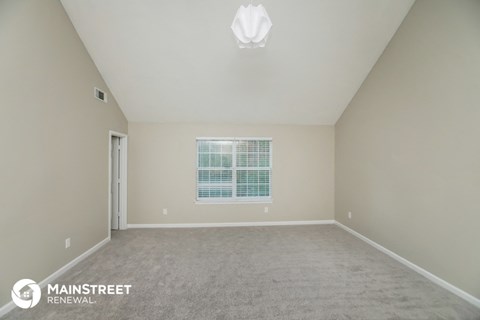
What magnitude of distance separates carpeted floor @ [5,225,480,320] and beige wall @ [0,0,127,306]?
1.55 ft

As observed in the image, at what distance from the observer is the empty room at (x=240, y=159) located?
A: 1.99 meters

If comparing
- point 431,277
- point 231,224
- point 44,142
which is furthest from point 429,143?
point 44,142

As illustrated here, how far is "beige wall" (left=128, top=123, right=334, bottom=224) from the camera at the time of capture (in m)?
4.32

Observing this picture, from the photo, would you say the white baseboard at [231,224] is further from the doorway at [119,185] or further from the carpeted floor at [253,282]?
the carpeted floor at [253,282]

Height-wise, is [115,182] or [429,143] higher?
[429,143]

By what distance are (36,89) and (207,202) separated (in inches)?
125

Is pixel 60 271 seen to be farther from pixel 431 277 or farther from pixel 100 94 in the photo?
pixel 431 277

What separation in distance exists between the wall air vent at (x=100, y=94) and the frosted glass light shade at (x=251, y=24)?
8.43 ft

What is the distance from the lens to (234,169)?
4.57m

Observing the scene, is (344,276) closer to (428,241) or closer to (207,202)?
(428,241)

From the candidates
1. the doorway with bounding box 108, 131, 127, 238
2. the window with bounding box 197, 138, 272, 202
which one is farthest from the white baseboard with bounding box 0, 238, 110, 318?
the window with bounding box 197, 138, 272, 202

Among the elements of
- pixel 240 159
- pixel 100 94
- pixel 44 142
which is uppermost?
pixel 100 94

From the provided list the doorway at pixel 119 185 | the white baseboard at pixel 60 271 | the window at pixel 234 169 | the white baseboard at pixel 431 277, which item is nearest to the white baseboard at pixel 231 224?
the doorway at pixel 119 185

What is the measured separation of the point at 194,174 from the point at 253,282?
8.48 feet
